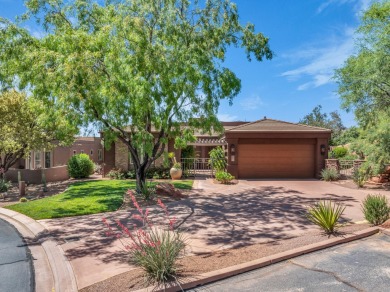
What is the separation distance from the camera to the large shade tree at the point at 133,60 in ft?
34.0

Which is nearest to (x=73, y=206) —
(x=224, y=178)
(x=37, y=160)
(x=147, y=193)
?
(x=147, y=193)

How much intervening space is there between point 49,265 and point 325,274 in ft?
17.7

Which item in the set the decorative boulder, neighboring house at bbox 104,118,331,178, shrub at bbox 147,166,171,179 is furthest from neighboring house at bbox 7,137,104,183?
neighboring house at bbox 104,118,331,178

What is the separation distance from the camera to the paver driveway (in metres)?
6.02

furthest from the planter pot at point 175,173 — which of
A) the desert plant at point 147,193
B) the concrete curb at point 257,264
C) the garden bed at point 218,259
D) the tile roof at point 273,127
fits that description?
the concrete curb at point 257,264

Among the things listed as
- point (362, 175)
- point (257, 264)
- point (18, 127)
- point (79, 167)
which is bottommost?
point (257, 264)

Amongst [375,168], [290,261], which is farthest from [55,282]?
[375,168]

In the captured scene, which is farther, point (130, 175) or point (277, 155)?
point (130, 175)

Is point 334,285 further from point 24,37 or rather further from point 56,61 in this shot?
point 24,37

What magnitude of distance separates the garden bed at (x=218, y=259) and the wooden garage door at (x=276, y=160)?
41.1 ft

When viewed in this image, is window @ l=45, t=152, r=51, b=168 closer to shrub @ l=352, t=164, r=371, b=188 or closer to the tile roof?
the tile roof

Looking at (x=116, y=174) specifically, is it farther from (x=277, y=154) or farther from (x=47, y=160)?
(x=277, y=154)

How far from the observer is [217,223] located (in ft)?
28.3

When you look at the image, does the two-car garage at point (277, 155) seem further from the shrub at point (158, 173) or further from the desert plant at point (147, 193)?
the desert plant at point (147, 193)
